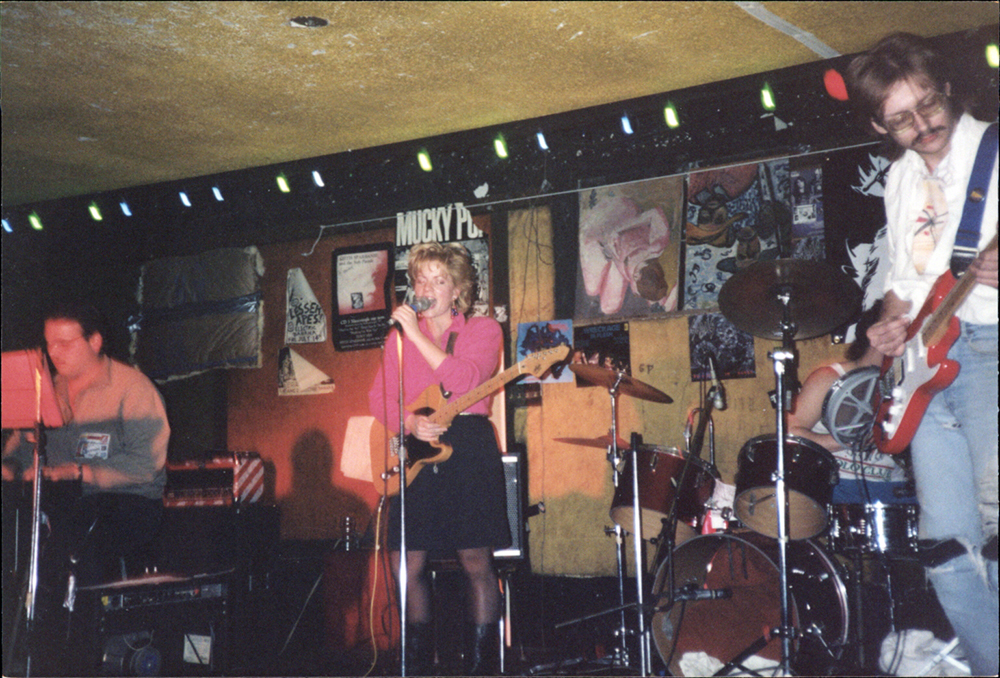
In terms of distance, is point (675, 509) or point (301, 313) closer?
point (675, 509)

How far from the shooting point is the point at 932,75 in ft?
8.75

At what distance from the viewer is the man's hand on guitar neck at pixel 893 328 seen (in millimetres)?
2666

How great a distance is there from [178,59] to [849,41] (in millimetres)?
2991

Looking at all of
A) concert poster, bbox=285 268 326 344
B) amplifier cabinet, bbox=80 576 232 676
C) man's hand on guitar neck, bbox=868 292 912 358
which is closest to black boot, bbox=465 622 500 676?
amplifier cabinet, bbox=80 576 232 676

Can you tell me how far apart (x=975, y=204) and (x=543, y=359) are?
6.29ft

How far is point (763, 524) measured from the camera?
3.62m

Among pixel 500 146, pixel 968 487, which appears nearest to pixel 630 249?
pixel 500 146

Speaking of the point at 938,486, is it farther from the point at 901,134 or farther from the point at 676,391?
the point at 676,391

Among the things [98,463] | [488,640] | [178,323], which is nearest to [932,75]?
[488,640]

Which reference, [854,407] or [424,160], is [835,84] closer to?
[854,407]

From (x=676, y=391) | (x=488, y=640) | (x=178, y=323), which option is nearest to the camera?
(x=488, y=640)

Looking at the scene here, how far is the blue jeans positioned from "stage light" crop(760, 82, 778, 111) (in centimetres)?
227

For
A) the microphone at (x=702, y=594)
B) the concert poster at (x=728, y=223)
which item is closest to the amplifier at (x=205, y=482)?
the microphone at (x=702, y=594)

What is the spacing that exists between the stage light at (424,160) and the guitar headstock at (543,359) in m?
1.66
